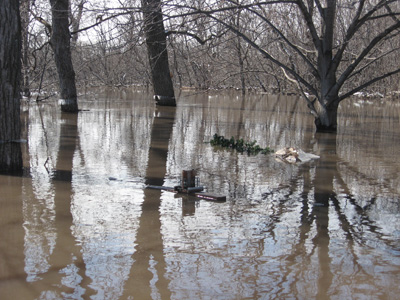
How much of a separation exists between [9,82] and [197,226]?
3986 mm

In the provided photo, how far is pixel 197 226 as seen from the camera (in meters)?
5.53

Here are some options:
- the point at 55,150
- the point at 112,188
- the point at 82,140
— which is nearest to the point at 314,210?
the point at 112,188

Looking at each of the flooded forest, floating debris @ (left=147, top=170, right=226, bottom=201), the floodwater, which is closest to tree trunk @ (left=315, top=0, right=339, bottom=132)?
the flooded forest

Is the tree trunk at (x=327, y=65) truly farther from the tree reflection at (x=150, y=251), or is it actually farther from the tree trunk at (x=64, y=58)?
the tree trunk at (x=64, y=58)

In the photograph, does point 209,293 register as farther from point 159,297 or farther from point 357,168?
point 357,168

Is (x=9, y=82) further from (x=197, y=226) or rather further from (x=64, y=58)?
(x=64, y=58)

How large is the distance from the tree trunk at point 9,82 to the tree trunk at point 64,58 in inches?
385

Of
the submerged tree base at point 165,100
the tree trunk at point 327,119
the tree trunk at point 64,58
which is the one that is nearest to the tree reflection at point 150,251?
the tree trunk at point 327,119

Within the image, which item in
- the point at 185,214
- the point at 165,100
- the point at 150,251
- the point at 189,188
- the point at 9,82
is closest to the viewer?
the point at 150,251

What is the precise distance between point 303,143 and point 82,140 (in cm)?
526

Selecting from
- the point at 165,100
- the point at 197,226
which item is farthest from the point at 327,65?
the point at 165,100

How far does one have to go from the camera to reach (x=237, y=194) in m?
7.01

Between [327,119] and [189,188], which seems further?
[327,119]

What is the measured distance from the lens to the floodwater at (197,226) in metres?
4.07
